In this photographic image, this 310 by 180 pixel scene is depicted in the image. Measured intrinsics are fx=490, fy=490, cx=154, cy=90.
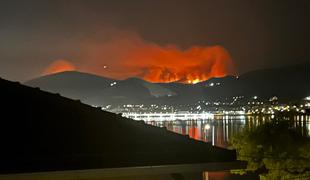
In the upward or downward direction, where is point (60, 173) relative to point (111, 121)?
downward

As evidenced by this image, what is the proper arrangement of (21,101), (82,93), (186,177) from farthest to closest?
(82,93)
(186,177)
(21,101)

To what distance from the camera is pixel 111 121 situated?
8.47 metres

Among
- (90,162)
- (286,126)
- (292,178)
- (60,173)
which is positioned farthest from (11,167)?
(286,126)

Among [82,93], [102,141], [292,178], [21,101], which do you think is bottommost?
[292,178]

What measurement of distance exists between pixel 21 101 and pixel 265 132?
319 inches

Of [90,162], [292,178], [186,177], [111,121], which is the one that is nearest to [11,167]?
[90,162]

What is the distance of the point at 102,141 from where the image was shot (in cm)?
787

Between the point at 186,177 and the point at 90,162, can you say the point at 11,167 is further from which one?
the point at 186,177

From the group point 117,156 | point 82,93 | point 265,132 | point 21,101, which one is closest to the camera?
point 117,156

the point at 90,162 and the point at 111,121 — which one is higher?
the point at 111,121

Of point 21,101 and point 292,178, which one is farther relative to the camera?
point 292,178

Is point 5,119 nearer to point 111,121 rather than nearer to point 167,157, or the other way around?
point 111,121

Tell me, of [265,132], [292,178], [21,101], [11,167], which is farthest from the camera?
[265,132]

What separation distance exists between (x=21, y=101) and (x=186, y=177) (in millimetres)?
3220
